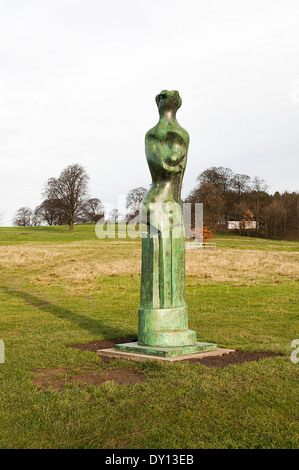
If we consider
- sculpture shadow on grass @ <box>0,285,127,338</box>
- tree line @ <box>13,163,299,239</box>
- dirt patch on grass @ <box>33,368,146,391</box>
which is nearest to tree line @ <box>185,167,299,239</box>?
tree line @ <box>13,163,299,239</box>

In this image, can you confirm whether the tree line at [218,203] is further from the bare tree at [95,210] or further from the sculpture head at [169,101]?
the sculpture head at [169,101]

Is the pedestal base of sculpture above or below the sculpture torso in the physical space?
below

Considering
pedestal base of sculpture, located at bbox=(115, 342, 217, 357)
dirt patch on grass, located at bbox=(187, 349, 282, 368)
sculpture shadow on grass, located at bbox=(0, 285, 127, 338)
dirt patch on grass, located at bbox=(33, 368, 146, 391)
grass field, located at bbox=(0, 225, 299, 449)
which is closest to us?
grass field, located at bbox=(0, 225, 299, 449)

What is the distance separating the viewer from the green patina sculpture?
8.08 metres

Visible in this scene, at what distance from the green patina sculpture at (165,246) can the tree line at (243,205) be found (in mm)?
53106

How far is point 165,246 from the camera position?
8242 millimetres

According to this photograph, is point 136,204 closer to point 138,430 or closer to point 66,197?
point 66,197

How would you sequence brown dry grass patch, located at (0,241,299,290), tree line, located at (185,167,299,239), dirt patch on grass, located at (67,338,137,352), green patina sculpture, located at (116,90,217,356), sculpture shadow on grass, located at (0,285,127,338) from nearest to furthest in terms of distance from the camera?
green patina sculpture, located at (116,90,217,356), dirt patch on grass, located at (67,338,137,352), sculpture shadow on grass, located at (0,285,127,338), brown dry grass patch, located at (0,241,299,290), tree line, located at (185,167,299,239)

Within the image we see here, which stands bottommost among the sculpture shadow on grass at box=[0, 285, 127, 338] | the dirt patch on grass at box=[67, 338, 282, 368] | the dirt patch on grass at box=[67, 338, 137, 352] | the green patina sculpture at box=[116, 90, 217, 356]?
the sculpture shadow on grass at box=[0, 285, 127, 338]

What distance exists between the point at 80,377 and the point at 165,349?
1.61 m

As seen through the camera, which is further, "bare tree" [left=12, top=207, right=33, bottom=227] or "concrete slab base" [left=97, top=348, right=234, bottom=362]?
"bare tree" [left=12, top=207, right=33, bottom=227]

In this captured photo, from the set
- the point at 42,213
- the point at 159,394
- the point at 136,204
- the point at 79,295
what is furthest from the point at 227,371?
the point at 42,213

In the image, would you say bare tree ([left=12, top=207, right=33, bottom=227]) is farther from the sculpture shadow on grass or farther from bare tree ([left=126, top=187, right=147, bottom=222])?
the sculpture shadow on grass

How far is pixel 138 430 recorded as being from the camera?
4.69 metres
